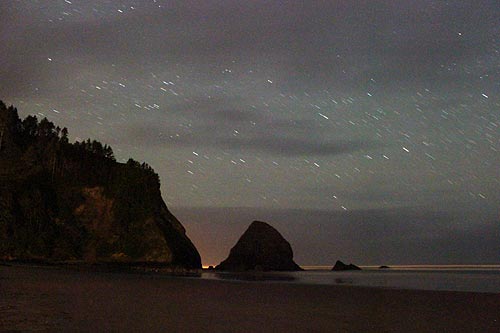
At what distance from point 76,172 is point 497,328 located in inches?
5207

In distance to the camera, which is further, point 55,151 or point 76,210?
point 55,151

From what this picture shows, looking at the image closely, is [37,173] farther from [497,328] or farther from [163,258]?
[497,328]

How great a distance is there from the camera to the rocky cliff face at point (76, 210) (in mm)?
99250

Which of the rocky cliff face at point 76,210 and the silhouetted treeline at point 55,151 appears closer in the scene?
the rocky cliff face at point 76,210

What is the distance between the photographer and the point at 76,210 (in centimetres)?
11644

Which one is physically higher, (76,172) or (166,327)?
(76,172)

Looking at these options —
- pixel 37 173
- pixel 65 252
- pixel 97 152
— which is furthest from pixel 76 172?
pixel 65 252

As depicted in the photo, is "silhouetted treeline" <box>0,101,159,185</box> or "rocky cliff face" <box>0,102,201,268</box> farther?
"silhouetted treeline" <box>0,101,159,185</box>

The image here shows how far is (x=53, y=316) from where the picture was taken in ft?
48.7

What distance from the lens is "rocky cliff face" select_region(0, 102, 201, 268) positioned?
99250 millimetres

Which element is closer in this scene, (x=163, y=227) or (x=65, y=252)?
(x=65, y=252)

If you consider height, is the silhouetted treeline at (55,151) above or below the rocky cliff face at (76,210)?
above

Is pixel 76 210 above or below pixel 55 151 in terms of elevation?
below

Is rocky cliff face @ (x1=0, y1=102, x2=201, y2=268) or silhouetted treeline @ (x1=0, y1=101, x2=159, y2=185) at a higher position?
silhouetted treeline @ (x1=0, y1=101, x2=159, y2=185)
